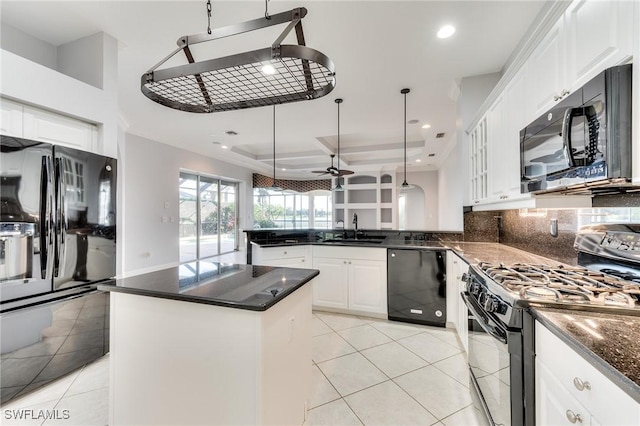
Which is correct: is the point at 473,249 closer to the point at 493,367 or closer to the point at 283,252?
the point at 493,367

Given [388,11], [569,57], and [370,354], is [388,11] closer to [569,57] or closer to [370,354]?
[569,57]

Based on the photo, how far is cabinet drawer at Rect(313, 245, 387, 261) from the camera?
3158 millimetres

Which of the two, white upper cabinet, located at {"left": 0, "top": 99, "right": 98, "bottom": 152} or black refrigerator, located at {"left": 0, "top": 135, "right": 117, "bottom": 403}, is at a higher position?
white upper cabinet, located at {"left": 0, "top": 99, "right": 98, "bottom": 152}

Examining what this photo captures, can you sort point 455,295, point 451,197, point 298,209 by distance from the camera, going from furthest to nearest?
point 298,209, point 451,197, point 455,295

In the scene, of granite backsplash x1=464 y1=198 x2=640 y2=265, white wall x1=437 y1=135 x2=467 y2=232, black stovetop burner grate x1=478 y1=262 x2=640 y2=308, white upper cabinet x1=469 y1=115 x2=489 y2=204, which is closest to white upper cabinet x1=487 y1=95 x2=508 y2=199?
white upper cabinet x1=469 y1=115 x2=489 y2=204

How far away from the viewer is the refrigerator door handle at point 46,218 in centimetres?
186

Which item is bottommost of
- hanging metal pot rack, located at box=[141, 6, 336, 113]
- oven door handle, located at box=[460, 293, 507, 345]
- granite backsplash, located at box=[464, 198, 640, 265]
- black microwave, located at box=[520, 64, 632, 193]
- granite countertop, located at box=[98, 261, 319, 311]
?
oven door handle, located at box=[460, 293, 507, 345]

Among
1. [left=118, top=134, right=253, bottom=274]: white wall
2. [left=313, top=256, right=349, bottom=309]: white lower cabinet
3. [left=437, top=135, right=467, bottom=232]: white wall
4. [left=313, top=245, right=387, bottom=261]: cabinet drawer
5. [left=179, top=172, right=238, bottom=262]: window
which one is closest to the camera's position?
[left=313, top=245, right=387, bottom=261]: cabinet drawer

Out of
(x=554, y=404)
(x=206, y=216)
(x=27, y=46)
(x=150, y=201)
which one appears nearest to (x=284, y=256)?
(x=554, y=404)

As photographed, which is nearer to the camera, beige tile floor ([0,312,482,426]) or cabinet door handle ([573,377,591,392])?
cabinet door handle ([573,377,591,392])

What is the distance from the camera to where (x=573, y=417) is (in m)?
0.83

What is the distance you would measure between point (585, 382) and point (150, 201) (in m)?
5.74

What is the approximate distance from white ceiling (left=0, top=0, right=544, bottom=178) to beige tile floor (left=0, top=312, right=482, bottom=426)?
2.72 metres

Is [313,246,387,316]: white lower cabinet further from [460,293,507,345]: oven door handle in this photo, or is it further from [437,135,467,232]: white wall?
[437,135,467,232]: white wall
